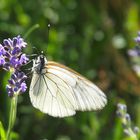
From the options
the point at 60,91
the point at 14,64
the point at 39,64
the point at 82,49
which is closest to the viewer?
the point at 14,64

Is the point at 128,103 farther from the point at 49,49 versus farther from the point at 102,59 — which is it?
the point at 49,49

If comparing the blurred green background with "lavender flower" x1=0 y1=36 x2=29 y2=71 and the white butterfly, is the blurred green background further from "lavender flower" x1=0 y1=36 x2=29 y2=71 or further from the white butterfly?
"lavender flower" x1=0 y1=36 x2=29 y2=71

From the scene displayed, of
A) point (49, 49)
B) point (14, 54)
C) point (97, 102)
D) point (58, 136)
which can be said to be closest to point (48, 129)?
point (58, 136)

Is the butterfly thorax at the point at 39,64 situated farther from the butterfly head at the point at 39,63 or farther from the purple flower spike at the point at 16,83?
the purple flower spike at the point at 16,83

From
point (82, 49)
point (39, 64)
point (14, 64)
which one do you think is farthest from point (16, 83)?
point (82, 49)

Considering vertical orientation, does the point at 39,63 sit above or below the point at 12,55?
below

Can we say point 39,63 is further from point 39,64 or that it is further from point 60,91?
point 60,91

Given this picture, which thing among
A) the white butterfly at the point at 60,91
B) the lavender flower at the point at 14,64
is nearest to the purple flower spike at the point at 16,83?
the lavender flower at the point at 14,64
